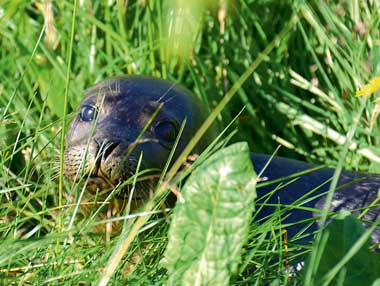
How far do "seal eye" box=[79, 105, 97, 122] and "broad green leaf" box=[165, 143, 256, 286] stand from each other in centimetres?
125

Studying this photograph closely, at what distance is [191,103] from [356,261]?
51.4 inches

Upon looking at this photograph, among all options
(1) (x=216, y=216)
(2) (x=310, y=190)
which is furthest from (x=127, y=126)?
(1) (x=216, y=216)

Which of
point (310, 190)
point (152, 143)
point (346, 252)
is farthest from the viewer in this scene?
point (310, 190)

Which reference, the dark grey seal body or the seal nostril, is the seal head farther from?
the dark grey seal body

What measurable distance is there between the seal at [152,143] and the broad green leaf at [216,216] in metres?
0.81


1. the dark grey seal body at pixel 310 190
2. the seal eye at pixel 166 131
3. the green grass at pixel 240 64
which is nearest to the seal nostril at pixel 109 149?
the seal eye at pixel 166 131

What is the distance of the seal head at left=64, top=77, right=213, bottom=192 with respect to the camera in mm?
2955

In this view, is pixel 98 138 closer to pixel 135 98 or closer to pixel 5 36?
pixel 135 98

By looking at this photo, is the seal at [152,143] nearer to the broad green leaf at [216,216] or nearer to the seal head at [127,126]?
the seal head at [127,126]

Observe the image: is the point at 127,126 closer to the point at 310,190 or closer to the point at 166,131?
the point at 166,131

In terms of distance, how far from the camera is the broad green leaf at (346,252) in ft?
7.32

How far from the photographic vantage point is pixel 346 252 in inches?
87.7

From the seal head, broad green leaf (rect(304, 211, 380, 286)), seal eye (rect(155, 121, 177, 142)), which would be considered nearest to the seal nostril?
the seal head

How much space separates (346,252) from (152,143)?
1072 millimetres
